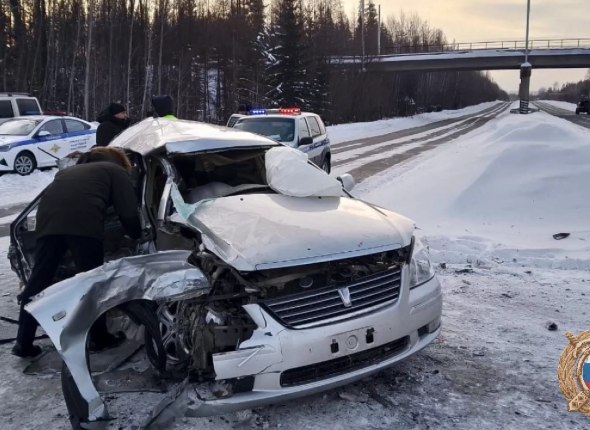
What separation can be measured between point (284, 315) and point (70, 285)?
125 centimetres

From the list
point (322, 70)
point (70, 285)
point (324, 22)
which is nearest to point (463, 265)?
point (70, 285)

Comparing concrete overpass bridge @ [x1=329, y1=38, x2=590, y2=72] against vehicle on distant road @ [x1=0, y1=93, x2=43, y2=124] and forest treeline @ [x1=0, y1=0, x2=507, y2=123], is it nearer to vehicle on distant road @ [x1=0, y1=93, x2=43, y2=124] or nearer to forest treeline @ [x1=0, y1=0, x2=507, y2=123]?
forest treeline @ [x1=0, y1=0, x2=507, y2=123]

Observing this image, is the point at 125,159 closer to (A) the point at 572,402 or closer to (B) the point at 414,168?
(A) the point at 572,402

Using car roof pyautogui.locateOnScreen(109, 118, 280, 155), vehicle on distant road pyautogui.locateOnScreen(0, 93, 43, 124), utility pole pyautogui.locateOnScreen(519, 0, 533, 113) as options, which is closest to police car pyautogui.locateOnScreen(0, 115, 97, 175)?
vehicle on distant road pyautogui.locateOnScreen(0, 93, 43, 124)

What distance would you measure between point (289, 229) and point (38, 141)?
1309 centimetres

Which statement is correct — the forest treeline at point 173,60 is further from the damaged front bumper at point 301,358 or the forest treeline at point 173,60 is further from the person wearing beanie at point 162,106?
the damaged front bumper at point 301,358

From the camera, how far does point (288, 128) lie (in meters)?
11.6

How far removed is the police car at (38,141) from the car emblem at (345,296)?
12.4 metres

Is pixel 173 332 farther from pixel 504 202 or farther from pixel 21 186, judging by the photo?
pixel 21 186

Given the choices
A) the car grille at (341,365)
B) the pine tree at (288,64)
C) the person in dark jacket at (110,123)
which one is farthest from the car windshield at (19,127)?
the pine tree at (288,64)

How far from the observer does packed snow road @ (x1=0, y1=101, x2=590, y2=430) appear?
328cm

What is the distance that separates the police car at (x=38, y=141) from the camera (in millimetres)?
13955

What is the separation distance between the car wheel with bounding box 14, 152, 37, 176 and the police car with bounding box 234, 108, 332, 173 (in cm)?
612

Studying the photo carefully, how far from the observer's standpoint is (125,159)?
4.47m
